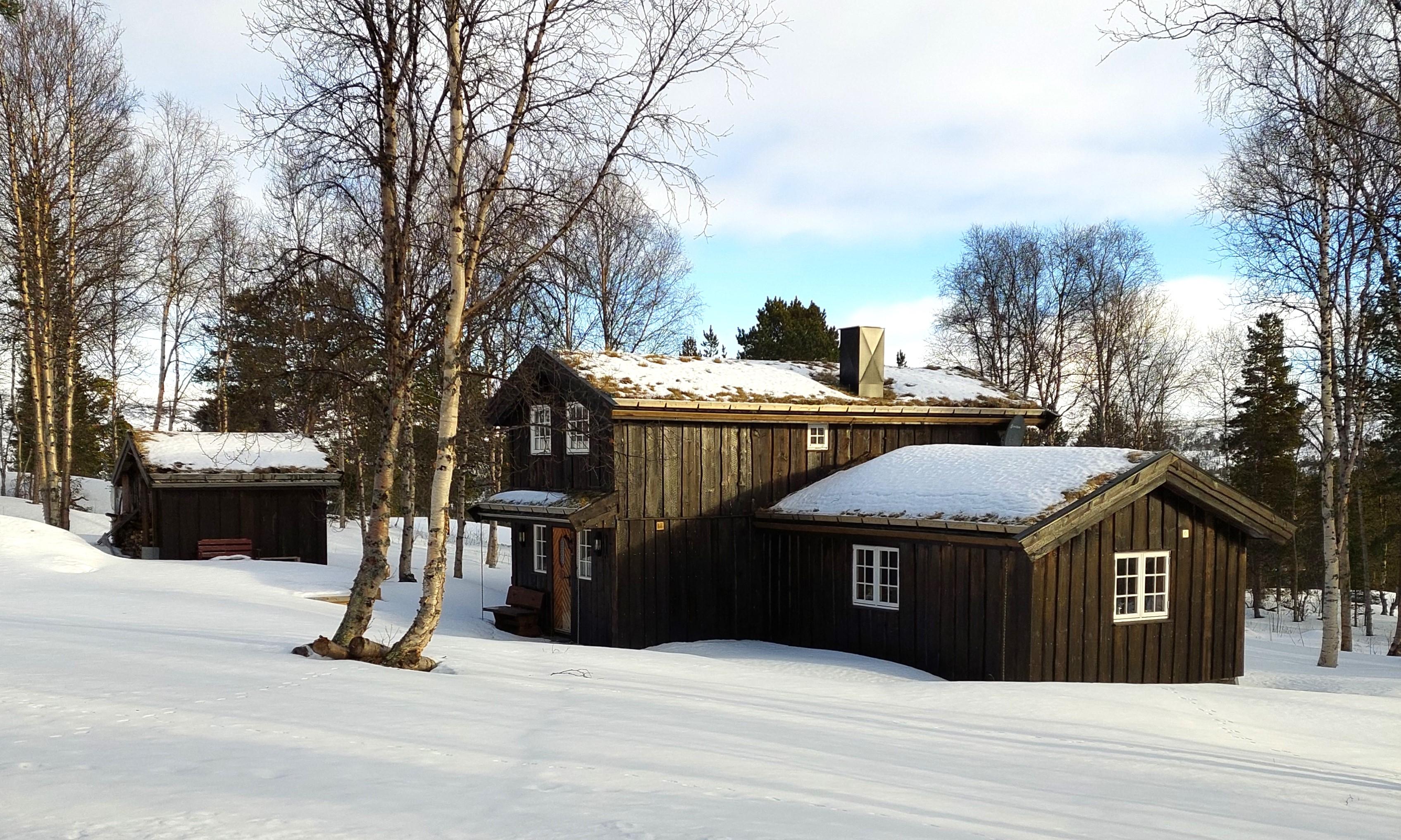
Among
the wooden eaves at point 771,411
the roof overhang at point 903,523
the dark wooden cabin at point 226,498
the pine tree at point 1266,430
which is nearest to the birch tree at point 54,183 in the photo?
the dark wooden cabin at point 226,498

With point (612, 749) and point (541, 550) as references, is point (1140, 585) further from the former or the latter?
point (541, 550)

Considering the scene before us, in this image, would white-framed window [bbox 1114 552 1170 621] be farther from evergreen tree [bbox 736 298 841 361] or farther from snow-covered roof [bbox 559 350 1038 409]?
evergreen tree [bbox 736 298 841 361]

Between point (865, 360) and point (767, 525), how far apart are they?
14.1ft

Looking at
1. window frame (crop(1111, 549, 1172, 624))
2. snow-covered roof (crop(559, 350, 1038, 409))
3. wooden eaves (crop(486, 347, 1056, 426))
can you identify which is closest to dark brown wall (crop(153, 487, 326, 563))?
wooden eaves (crop(486, 347, 1056, 426))

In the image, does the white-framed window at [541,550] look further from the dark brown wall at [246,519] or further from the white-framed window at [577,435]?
the dark brown wall at [246,519]

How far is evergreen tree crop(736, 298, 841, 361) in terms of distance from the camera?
35.3m

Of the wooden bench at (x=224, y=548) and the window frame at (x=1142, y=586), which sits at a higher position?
the window frame at (x=1142, y=586)

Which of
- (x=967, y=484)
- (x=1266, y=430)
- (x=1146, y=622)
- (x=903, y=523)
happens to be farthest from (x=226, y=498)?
(x=1266, y=430)

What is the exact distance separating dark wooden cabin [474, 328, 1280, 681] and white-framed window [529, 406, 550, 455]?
47 mm

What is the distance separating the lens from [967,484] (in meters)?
15.7

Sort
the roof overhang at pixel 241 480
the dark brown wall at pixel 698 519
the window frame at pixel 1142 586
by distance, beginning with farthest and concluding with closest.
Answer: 1. the roof overhang at pixel 241 480
2. the dark brown wall at pixel 698 519
3. the window frame at pixel 1142 586

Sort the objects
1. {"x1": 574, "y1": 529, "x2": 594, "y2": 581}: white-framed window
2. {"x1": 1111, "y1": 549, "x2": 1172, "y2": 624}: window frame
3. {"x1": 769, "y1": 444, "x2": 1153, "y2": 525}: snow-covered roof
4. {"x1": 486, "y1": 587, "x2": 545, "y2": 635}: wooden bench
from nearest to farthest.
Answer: {"x1": 769, "y1": 444, "x2": 1153, "y2": 525}: snow-covered roof, {"x1": 1111, "y1": 549, "x2": 1172, "y2": 624}: window frame, {"x1": 574, "y1": 529, "x2": 594, "y2": 581}: white-framed window, {"x1": 486, "y1": 587, "x2": 545, "y2": 635}: wooden bench

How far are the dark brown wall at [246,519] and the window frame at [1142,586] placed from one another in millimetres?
19028

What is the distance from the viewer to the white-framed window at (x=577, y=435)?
725 inches
